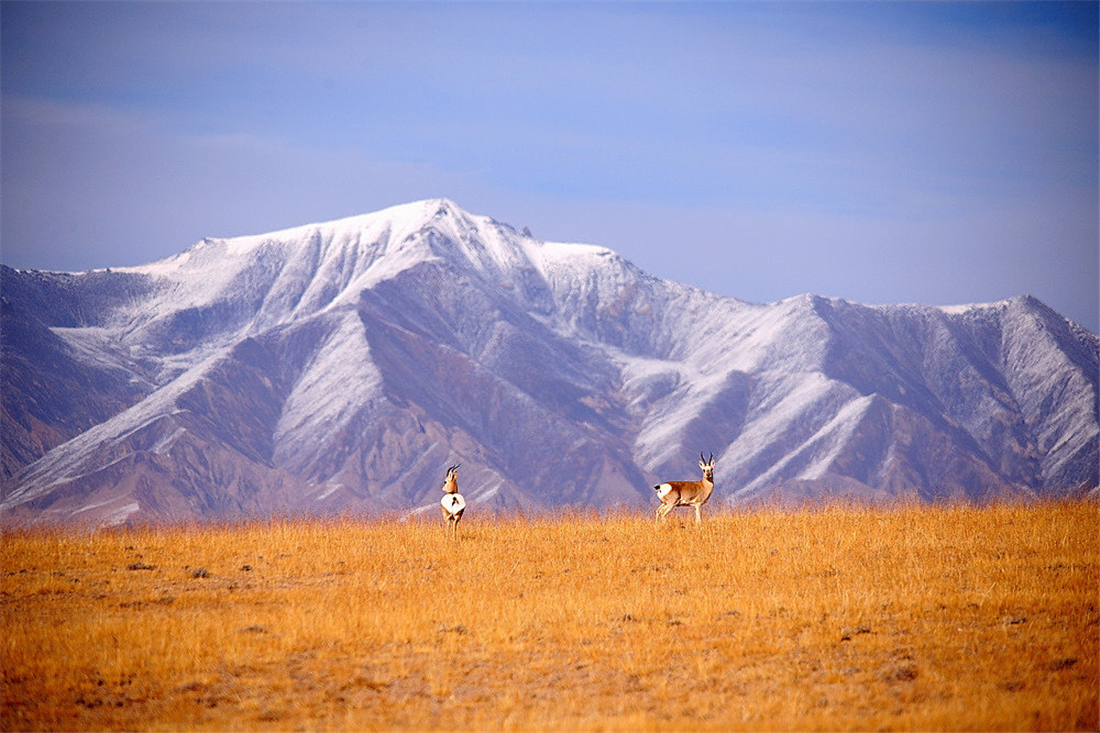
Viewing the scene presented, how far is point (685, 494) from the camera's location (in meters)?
24.1

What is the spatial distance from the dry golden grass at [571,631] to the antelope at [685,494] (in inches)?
59.4

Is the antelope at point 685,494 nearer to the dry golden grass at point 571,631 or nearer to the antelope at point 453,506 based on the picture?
the dry golden grass at point 571,631

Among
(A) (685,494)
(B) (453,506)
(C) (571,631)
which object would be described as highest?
(B) (453,506)

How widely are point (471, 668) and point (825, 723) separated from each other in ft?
14.2

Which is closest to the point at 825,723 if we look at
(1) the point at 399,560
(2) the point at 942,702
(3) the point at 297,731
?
(2) the point at 942,702

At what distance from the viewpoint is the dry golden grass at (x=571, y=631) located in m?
12.2

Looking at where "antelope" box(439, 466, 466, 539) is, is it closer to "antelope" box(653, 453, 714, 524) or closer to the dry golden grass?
the dry golden grass

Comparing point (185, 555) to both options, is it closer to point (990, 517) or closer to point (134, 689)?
point (134, 689)

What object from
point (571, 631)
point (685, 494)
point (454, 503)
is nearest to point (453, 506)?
point (454, 503)

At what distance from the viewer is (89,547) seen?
22125 mm

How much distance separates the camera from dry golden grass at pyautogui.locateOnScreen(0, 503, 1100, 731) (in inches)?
479

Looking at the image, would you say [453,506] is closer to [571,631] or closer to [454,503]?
[454,503]

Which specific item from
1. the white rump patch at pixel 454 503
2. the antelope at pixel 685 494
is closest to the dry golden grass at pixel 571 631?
the white rump patch at pixel 454 503

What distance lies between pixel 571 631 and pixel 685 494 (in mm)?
9576
